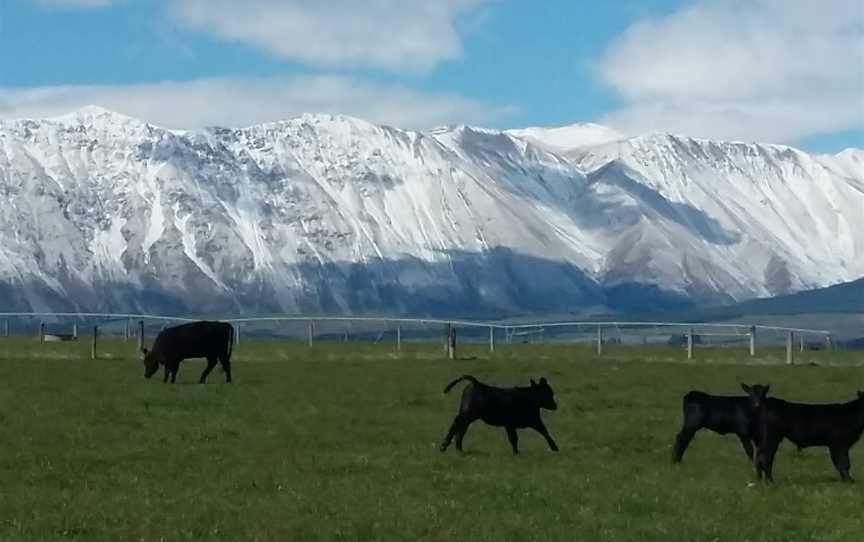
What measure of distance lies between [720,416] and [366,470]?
19.0ft

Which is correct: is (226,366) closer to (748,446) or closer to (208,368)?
(208,368)

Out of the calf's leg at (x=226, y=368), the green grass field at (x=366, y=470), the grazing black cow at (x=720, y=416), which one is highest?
the calf's leg at (x=226, y=368)

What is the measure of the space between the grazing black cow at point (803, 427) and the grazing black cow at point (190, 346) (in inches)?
861

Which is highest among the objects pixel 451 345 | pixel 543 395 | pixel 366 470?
pixel 451 345

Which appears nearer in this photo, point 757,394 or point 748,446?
point 757,394

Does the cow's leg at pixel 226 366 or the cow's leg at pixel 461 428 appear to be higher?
the cow's leg at pixel 226 366

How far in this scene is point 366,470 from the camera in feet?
78.5

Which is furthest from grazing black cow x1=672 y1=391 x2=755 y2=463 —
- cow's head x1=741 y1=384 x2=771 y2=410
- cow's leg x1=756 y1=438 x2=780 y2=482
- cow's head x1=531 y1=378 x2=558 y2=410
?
cow's head x1=531 y1=378 x2=558 y2=410

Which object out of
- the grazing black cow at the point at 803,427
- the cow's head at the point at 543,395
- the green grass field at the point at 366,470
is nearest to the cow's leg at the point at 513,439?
the green grass field at the point at 366,470

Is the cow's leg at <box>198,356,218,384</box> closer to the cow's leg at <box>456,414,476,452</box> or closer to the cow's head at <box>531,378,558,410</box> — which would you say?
the cow's head at <box>531,378,558,410</box>

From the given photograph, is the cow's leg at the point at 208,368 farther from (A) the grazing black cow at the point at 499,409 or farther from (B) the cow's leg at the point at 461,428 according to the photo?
(B) the cow's leg at the point at 461,428

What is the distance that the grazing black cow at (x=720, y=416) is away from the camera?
2481cm

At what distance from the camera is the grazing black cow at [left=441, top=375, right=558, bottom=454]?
26.5 meters

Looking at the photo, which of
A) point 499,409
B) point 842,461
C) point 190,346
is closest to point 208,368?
point 190,346
